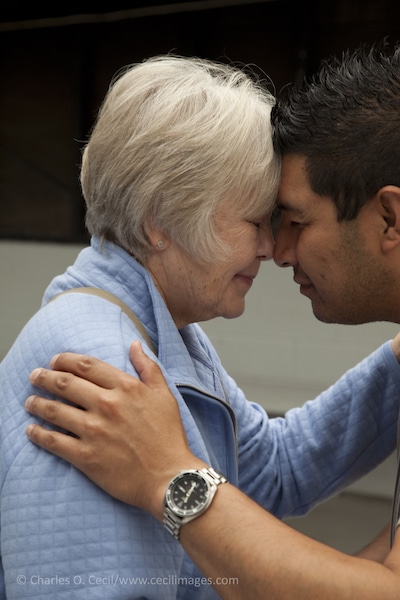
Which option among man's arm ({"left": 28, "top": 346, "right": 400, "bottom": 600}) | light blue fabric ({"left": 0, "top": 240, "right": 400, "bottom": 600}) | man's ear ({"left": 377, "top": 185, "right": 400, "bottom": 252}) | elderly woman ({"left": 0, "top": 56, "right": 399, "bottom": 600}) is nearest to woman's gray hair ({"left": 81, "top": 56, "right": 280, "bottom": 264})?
elderly woman ({"left": 0, "top": 56, "right": 399, "bottom": 600})

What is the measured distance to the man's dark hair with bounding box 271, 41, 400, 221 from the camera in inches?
70.7

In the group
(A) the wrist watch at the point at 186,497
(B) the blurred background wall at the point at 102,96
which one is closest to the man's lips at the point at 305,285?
(A) the wrist watch at the point at 186,497

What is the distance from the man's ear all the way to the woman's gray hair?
0.25 m

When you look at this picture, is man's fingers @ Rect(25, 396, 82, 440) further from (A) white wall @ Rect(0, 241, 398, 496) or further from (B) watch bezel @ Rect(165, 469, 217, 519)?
(A) white wall @ Rect(0, 241, 398, 496)

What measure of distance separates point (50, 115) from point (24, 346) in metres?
4.47

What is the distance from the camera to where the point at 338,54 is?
5176mm

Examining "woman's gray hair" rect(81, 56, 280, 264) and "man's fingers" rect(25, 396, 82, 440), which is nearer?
"man's fingers" rect(25, 396, 82, 440)

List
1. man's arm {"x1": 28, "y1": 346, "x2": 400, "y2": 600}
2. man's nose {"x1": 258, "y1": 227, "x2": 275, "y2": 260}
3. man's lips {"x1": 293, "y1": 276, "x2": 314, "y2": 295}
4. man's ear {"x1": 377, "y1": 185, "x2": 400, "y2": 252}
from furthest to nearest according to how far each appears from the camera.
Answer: man's lips {"x1": 293, "y1": 276, "x2": 314, "y2": 295} < man's nose {"x1": 258, "y1": 227, "x2": 275, "y2": 260} < man's ear {"x1": 377, "y1": 185, "x2": 400, "y2": 252} < man's arm {"x1": 28, "y1": 346, "x2": 400, "y2": 600}

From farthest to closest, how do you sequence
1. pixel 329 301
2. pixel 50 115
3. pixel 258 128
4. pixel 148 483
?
pixel 50 115
pixel 329 301
pixel 258 128
pixel 148 483

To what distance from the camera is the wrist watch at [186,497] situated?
1.43 meters

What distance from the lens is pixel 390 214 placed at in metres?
1.81

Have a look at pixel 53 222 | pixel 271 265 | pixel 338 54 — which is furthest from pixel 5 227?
pixel 338 54

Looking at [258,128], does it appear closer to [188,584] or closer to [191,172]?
[191,172]

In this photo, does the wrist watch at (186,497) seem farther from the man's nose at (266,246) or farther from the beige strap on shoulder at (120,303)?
the man's nose at (266,246)
